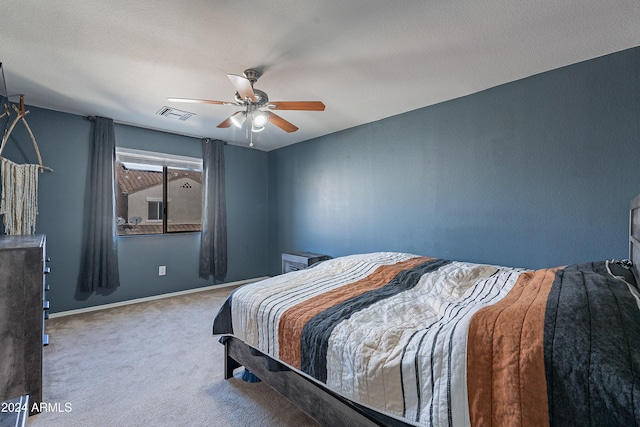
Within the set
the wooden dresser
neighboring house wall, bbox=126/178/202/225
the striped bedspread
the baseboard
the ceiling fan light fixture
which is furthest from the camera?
neighboring house wall, bbox=126/178/202/225

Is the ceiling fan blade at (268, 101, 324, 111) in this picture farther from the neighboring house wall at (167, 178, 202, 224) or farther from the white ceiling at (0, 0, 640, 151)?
the neighboring house wall at (167, 178, 202, 224)

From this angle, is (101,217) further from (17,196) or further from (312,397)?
(312,397)

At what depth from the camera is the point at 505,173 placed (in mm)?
2557

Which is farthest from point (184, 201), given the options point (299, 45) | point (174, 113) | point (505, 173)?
point (505, 173)

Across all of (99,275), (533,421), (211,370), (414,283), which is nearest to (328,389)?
(533,421)

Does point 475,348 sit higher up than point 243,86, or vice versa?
point 243,86

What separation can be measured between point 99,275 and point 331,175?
3114mm

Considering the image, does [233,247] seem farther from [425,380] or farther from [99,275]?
[425,380]

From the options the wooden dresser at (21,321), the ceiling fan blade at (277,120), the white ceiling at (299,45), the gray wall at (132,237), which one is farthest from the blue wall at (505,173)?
the wooden dresser at (21,321)

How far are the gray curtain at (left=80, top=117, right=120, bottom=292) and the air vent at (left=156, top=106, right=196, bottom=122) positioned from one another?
0.78 m

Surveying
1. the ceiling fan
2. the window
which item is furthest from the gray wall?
the ceiling fan

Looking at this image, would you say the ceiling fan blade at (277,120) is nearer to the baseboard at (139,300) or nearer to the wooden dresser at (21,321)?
the wooden dresser at (21,321)

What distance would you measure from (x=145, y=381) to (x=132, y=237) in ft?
7.53

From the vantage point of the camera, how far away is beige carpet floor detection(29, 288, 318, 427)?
168 cm
